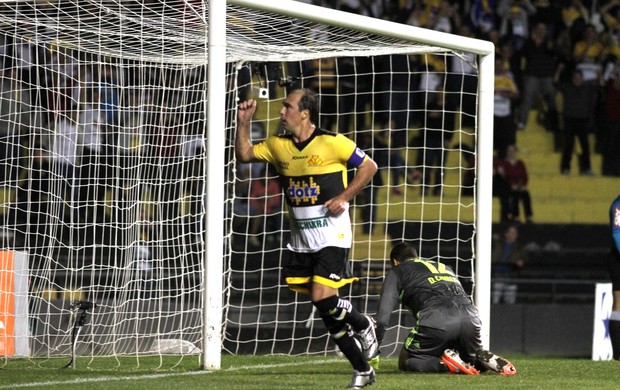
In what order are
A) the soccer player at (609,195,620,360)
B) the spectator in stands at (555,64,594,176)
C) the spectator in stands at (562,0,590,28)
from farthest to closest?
1. the spectator in stands at (562,0,590,28)
2. the spectator in stands at (555,64,594,176)
3. the soccer player at (609,195,620,360)

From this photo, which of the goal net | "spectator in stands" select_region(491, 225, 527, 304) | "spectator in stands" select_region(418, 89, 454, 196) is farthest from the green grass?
"spectator in stands" select_region(418, 89, 454, 196)

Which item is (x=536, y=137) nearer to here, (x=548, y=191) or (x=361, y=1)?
(x=548, y=191)

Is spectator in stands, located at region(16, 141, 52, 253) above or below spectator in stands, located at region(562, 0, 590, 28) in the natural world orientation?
below

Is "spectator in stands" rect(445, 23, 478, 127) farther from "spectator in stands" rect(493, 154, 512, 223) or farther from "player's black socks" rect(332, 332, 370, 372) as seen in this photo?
"player's black socks" rect(332, 332, 370, 372)

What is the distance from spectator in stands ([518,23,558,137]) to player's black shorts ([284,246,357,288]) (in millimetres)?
12103

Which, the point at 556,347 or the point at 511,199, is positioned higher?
the point at 511,199

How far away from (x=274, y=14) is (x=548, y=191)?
36.3 feet

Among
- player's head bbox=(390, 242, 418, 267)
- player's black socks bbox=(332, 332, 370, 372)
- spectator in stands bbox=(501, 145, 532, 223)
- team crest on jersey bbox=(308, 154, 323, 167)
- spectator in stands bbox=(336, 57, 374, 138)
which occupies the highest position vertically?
spectator in stands bbox=(336, 57, 374, 138)

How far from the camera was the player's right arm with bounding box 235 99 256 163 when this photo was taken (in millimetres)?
7980

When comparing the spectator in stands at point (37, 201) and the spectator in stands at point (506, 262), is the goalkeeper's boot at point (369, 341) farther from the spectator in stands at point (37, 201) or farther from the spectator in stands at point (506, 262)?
the spectator in stands at point (506, 262)

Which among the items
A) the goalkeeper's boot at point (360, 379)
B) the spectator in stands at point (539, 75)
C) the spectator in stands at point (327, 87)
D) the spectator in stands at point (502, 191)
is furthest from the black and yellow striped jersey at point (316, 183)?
the spectator in stands at point (539, 75)

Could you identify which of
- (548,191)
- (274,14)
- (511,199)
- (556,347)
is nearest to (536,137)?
(548,191)

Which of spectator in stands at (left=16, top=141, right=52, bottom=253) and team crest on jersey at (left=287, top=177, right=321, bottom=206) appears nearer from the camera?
team crest on jersey at (left=287, top=177, right=321, bottom=206)

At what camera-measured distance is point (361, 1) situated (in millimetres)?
18922
